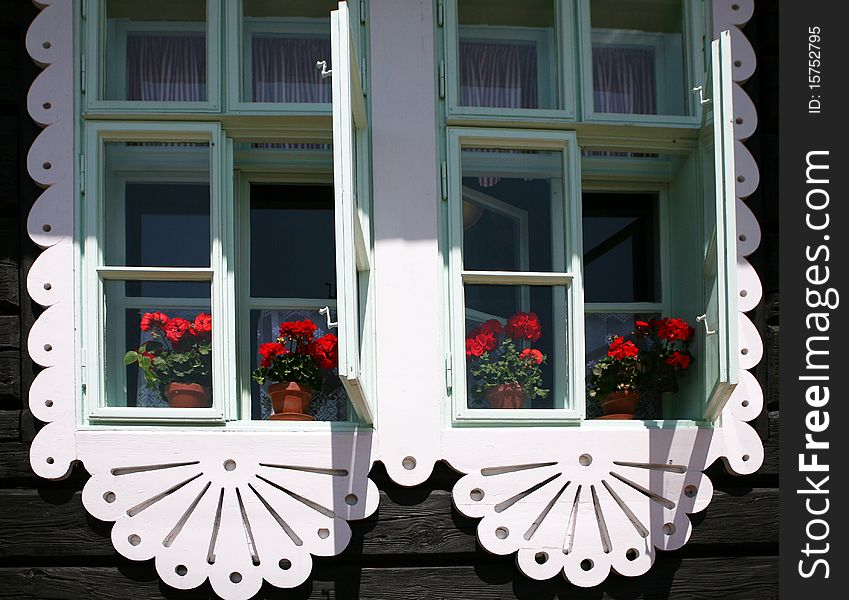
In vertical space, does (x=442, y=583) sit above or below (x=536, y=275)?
below

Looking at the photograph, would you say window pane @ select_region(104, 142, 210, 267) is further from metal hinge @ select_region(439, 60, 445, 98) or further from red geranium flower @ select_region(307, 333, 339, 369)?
metal hinge @ select_region(439, 60, 445, 98)

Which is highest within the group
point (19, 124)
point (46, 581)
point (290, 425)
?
point (19, 124)

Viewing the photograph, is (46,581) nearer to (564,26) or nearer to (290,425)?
(290,425)

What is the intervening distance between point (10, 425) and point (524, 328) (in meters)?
1.71

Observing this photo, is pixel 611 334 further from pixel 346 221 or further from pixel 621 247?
pixel 346 221

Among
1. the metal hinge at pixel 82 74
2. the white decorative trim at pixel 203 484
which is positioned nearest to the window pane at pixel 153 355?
the white decorative trim at pixel 203 484

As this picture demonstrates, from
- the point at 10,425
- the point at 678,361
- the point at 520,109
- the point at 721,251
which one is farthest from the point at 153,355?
the point at 721,251

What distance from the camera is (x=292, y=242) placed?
16.8 feet

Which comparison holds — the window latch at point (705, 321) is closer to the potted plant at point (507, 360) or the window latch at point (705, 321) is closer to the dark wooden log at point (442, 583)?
the potted plant at point (507, 360)

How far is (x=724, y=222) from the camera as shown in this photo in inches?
178

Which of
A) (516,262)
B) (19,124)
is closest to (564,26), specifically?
(516,262)

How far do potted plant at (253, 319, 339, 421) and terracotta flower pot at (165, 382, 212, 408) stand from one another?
218 millimetres

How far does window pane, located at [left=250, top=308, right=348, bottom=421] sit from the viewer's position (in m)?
4.91

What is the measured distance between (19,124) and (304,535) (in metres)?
1.68
